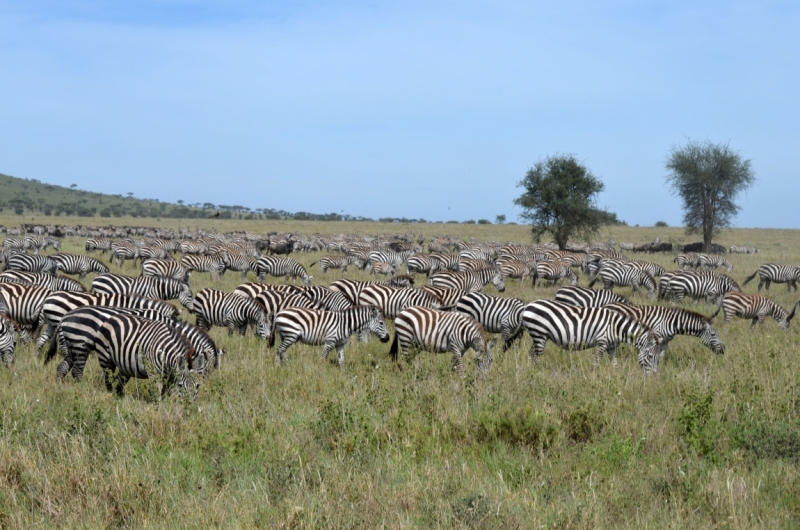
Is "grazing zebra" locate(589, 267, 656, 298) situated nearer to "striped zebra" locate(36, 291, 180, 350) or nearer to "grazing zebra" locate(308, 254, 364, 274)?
"grazing zebra" locate(308, 254, 364, 274)

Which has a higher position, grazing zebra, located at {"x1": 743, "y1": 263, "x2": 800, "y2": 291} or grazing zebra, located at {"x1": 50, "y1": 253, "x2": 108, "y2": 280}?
grazing zebra, located at {"x1": 743, "y1": 263, "x2": 800, "y2": 291}

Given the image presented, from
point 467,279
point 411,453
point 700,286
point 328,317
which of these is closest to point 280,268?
point 467,279

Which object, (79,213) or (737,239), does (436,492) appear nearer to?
(737,239)

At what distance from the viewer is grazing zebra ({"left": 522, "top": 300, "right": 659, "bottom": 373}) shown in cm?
1016

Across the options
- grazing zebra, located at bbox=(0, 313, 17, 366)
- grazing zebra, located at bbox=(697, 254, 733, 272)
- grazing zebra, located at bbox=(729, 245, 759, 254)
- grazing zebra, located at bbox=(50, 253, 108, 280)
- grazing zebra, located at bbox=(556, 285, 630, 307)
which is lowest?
grazing zebra, located at bbox=(0, 313, 17, 366)

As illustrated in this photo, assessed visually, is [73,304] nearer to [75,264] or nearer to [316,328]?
[316,328]

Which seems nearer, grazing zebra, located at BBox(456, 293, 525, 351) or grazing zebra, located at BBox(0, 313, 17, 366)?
grazing zebra, located at BBox(0, 313, 17, 366)

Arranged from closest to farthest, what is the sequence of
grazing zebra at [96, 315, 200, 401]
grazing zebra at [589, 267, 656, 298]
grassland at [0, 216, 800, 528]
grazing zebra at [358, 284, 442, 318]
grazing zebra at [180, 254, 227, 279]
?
grassland at [0, 216, 800, 528], grazing zebra at [96, 315, 200, 401], grazing zebra at [358, 284, 442, 318], grazing zebra at [589, 267, 656, 298], grazing zebra at [180, 254, 227, 279]

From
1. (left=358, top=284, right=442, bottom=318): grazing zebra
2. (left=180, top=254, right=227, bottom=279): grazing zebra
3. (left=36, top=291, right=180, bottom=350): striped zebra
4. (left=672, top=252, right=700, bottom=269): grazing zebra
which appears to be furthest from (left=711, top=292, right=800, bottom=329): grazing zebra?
(left=672, top=252, right=700, bottom=269): grazing zebra

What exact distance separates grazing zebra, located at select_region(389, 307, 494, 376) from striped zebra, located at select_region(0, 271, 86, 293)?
8040 millimetres

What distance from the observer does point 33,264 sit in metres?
21.4

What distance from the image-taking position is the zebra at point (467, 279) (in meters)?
18.0

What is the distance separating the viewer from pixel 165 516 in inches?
178

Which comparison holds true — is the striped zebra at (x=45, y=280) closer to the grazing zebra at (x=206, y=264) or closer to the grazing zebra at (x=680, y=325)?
the grazing zebra at (x=206, y=264)
